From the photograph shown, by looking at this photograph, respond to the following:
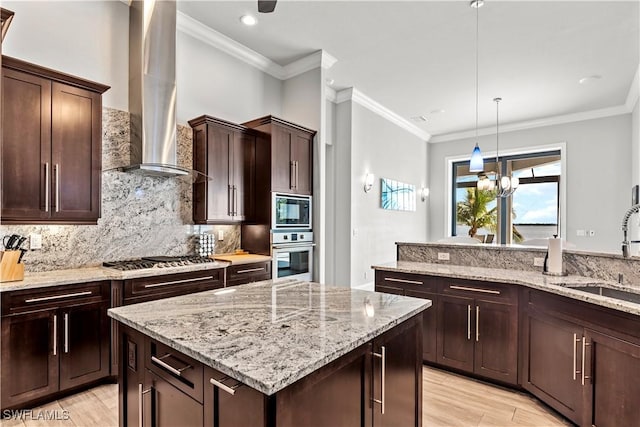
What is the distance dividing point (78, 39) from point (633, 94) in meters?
7.31

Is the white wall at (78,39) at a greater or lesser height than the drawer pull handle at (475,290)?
greater

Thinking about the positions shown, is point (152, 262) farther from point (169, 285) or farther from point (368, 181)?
point (368, 181)

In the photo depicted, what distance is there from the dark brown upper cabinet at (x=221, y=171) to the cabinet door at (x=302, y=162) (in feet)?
1.73

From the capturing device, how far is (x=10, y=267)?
2266 millimetres

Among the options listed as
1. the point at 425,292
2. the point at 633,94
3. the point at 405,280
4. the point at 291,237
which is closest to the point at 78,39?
the point at 291,237

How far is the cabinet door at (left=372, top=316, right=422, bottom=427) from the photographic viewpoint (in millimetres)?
1402

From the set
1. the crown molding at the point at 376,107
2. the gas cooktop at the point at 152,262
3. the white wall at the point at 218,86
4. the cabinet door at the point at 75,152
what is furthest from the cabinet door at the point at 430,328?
the crown molding at the point at 376,107

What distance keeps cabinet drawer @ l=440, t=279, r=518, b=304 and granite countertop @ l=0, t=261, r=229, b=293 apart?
2209mm

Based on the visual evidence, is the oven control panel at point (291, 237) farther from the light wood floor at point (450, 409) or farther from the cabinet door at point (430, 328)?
the light wood floor at point (450, 409)

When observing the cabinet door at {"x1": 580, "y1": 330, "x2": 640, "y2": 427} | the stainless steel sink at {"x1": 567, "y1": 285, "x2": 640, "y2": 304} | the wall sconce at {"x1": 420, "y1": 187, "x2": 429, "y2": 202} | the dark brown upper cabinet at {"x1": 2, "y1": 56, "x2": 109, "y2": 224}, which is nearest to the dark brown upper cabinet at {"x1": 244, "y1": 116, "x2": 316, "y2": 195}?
the dark brown upper cabinet at {"x1": 2, "y1": 56, "x2": 109, "y2": 224}

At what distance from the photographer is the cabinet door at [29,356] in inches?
85.2

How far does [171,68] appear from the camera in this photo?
3.23 meters

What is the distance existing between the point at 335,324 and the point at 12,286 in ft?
7.09

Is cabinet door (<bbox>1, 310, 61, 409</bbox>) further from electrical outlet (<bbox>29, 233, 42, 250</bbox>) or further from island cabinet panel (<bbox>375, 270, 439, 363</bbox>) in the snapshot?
island cabinet panel (<bbox>375, 270, 439, 363</bbox>)
